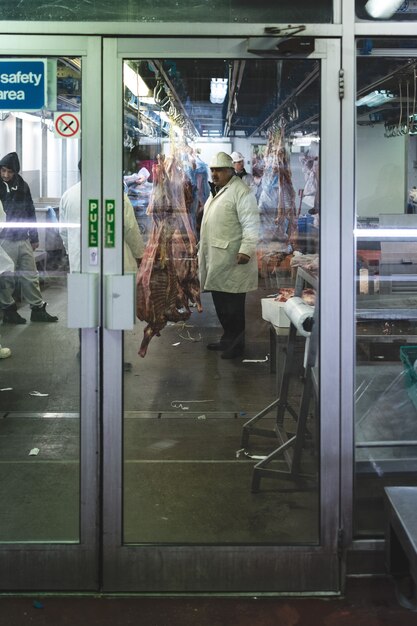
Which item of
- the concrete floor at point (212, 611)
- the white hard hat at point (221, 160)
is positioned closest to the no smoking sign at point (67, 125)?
the white hard hat at point (221, 160)

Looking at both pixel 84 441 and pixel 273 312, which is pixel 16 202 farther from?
pixel 273 312

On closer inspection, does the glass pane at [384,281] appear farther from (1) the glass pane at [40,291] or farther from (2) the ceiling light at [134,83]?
(1) the glass pane at [40,291]

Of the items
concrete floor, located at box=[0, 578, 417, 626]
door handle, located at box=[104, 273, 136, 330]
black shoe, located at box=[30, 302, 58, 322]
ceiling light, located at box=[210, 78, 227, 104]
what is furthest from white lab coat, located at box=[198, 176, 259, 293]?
concrete floor, located at box=[0, 578, 417, 626]

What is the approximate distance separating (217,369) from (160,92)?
4.57ft

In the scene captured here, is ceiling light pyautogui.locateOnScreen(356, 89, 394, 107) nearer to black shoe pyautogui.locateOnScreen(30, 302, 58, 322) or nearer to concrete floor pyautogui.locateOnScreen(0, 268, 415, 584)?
concrete floor pyautogui.locateOnScreen(0, 268, 415, 584)

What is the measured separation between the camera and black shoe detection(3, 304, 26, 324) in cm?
418

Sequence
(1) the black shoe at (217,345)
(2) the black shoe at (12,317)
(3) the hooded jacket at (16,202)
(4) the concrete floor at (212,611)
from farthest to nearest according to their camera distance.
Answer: (1) the black shoe at (217,345) < (2) the black shoe at (12,317) < (3) the hooded jacket at (16,202) < (4) the concrete floor at (212,611)

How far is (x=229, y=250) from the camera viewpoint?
456 cm

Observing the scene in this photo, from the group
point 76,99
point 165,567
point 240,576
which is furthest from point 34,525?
point 76,99

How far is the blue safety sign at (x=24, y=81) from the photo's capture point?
150 inches

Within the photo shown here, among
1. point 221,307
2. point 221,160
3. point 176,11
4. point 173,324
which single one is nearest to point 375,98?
point 221,160

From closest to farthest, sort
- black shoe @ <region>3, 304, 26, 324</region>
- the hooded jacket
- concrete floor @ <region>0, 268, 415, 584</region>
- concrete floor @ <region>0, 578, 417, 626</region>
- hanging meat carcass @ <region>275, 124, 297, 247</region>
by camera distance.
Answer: concrete floor @ <region>0, 578, 417, 626</region>
the hooded jacket
concrete floor @ <region>0, 268, 415, 584</region>
black shoe @ <region>3, 304, 26, 324</region>
hanging meat carcass @ <region>275, 124, 297, 247</region>

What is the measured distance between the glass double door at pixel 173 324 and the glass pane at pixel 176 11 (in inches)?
4.5

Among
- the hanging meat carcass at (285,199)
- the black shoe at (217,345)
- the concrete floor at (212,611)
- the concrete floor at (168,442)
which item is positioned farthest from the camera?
the black shoe at (217,345)
